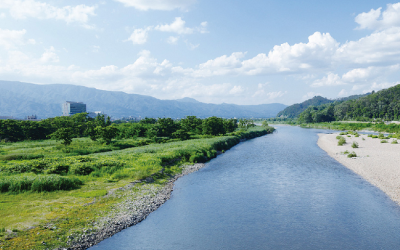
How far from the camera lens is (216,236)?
776 inches

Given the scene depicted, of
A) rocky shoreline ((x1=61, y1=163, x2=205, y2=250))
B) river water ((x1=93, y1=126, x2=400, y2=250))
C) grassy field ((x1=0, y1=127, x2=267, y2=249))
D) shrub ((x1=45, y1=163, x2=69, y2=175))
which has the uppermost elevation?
shrub ((x1=45, y1=163, x2=69, y2=175))

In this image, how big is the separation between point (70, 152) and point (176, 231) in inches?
1642

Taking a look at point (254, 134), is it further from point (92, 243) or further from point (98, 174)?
point (92, 243)

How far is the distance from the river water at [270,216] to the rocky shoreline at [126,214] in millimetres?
678

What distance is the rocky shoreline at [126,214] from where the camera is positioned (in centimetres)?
1806

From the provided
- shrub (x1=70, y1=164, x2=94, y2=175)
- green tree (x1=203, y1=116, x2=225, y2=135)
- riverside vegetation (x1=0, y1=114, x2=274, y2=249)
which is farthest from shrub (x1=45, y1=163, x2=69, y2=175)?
green tree (x1=203, y1=116, x2=225, y2=135)

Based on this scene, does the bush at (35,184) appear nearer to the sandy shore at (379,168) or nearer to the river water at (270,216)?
the river water at (270,216)

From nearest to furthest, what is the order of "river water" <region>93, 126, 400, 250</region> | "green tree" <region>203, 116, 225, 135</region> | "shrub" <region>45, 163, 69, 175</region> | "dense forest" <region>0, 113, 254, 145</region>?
"river water" <region>93, 126, 400, 250</region> → "shrub" <region>45, 163, 69, 175</region> → "dense forest" <region>0, 113, 254, 145</region> → "green tree" <region>203, 116, 225, 135</region>

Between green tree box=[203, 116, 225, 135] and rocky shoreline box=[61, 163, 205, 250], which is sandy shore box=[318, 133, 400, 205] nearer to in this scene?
rocky shoreline box=[61, 163, 205, 250]

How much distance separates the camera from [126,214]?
75.1 ft

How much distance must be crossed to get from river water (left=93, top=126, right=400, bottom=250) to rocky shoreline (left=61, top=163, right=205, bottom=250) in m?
0.68

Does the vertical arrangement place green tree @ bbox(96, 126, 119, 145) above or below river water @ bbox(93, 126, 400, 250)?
above

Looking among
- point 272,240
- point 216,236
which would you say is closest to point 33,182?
point 216,236

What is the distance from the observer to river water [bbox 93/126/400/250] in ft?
61.1
